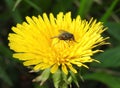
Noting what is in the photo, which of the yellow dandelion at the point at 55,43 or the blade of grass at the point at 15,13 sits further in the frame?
the blade of grass at the point at 15,13

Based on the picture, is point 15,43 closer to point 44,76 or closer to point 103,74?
point 44,76

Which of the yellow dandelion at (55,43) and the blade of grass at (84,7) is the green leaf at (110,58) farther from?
the yellow dandelion at (55,43)

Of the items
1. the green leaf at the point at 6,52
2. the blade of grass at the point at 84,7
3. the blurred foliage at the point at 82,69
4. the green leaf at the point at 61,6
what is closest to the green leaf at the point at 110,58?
the blurred foliage at the point at 82,69

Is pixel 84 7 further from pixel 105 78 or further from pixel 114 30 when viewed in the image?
pixel 105 78

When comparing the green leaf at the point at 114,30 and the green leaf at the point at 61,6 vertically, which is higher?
the green leaf at the point at 61,6

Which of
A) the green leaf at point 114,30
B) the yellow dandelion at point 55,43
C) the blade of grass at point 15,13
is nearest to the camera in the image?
the yellow dandelion at point 55,43

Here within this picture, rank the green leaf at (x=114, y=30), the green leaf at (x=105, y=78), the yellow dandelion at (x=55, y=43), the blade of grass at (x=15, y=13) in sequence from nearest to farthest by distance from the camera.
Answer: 1. the yellow dandelion at (x=55, y=43)
2. the green leaf at (x=105, y=78)
3. the blade of grass at (x=15, y=13)
4. the green leaf at (x=114, y=30)

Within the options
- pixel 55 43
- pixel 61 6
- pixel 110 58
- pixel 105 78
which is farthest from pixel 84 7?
pixel 55 43
